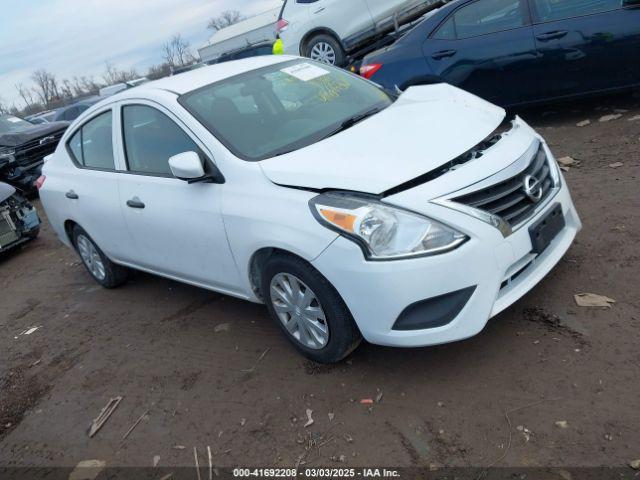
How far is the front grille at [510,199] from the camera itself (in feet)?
8.95

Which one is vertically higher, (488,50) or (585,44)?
(488,50)

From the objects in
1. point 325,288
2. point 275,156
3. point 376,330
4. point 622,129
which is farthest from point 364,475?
point 622,129

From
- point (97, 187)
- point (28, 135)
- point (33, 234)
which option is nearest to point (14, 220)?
point (33, 234)

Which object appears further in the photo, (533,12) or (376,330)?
(533,12)

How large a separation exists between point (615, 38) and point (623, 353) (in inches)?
162

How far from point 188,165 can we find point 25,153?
9.22 m

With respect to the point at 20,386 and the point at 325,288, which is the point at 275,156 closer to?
the point at 325,288

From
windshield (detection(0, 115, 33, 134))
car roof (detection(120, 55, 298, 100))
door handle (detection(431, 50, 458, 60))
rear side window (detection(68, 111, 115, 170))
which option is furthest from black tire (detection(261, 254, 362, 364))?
windshield (detection(0, 115, 33, 134))

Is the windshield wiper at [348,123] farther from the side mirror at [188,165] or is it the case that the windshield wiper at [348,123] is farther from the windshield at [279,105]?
the side mirror at [188,165]

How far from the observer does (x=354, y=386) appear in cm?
304

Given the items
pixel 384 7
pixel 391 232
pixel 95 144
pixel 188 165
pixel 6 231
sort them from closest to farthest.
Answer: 1. pixel 391 232
2. pixel 188 165
3. pixel 95 144
4. pixel 6 231
5. pixel 384 7

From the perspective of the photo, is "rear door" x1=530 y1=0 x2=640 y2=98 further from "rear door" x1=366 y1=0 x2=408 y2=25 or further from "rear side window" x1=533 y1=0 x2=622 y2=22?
"rear door" x1=366 y1=0 x2=408 y2=25

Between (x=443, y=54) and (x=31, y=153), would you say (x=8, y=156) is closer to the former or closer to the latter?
(x=31, y=153)

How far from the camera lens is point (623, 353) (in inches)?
109
